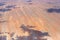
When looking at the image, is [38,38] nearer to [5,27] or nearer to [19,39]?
[19,39]

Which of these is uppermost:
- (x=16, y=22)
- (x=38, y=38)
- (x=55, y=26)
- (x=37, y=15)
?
(x=37, y=15)

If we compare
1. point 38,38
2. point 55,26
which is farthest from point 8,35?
point 55,26

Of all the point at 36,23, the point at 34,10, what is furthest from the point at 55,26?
the point at 34,10

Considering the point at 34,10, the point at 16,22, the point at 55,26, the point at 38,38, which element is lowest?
the point at 38,38

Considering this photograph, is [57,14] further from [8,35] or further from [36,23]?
[8,35]

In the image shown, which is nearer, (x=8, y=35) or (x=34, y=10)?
(x=8, y=35)

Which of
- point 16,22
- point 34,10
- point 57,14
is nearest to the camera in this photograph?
point 16,22

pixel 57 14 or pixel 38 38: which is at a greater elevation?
pixel 57 14

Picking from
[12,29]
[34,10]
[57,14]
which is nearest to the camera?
[12,29]

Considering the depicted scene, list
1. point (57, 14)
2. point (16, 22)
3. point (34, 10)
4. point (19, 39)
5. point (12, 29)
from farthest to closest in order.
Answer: point (34, 10), point (57, 14), point (16, 22), point (12, 29), point (19, 39)
